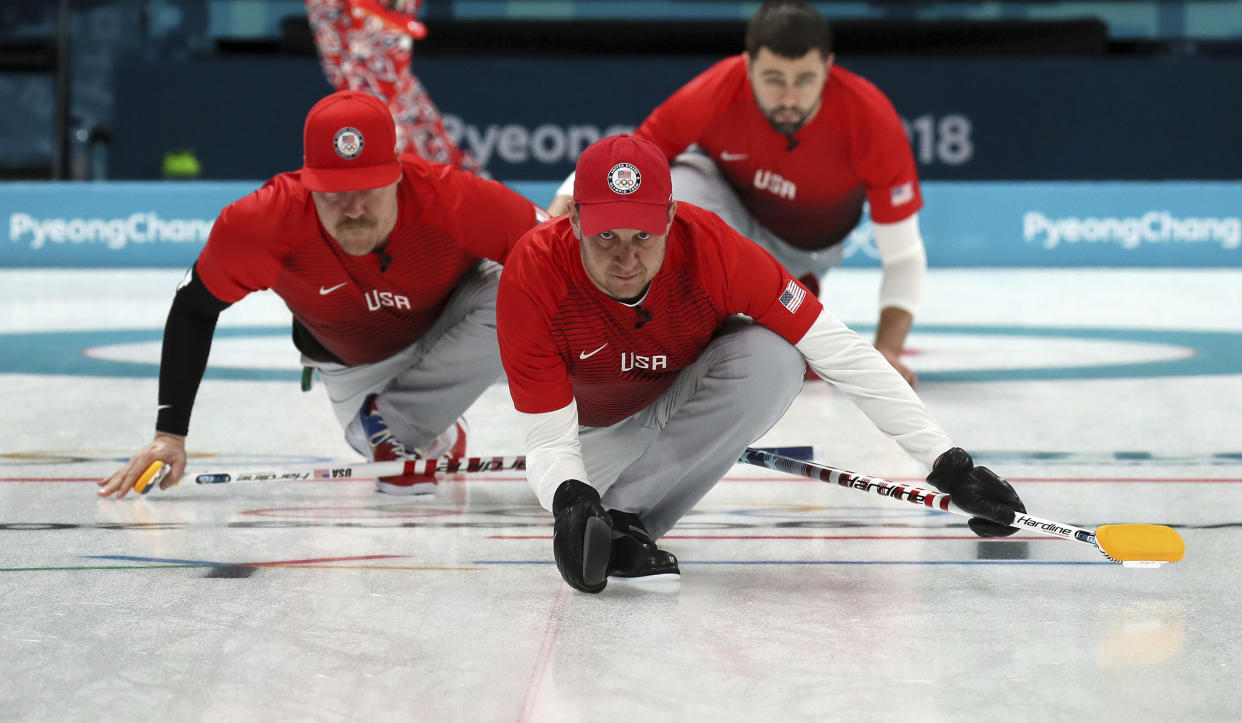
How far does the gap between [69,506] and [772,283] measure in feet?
5.64

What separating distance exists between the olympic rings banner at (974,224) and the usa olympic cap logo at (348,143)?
7.39m

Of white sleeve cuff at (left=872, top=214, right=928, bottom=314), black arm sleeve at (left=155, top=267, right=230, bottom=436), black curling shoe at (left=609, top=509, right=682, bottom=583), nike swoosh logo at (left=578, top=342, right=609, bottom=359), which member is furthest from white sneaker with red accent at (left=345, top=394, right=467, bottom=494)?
white sleeve cuff at (left=872, top=214, right=928, bottom=314)

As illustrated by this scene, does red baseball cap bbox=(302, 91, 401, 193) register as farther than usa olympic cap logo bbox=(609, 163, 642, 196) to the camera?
Yes

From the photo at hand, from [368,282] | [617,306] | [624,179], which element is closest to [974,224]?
[368,282]

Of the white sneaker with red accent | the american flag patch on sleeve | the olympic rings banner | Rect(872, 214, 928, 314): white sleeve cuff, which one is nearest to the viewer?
the american flag patch on sleeve

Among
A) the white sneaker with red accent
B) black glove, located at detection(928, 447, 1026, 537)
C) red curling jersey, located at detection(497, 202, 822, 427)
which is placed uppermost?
red curling jersey, located at detection(497, 202, 822, 427)

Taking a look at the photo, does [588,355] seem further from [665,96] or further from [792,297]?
[665,96]

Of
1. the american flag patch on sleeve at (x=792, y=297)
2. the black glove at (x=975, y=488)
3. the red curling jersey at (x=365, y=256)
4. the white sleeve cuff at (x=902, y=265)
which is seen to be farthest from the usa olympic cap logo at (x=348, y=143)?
the white sleeve cuff at (x=902, y=265)

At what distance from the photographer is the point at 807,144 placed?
4.78 m

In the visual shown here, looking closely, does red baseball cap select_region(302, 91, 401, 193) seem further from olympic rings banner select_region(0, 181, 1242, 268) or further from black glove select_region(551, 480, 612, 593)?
olympic rings banner select_region(0, 181, 1242, 268)

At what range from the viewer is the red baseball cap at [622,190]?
96.0 inches

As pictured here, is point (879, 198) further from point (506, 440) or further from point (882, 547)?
point (882, 547)

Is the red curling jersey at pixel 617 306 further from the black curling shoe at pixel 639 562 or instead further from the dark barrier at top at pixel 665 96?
the dark barrier at top at pixel 665 96

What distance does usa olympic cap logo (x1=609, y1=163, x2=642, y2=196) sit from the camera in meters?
2.43
